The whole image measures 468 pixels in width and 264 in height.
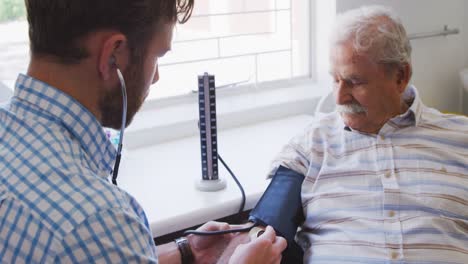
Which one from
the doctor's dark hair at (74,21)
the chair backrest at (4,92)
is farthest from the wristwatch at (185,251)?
the chair backrest at (4,92)

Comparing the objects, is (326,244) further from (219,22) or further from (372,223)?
(219,22)

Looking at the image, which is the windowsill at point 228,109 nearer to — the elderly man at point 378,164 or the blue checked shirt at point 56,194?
the elderly man at point 378,164

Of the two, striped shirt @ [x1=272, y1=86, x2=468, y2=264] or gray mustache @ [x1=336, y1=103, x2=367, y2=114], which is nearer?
striped shirt @ [x1=272, y1=86, x2=468, y2=264]

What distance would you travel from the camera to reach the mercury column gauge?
1523 mm

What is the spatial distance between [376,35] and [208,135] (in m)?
0.52

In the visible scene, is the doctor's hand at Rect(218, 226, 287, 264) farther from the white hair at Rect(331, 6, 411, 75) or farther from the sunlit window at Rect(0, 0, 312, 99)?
the sunlit window at Rect(0, 0, 312, 99)

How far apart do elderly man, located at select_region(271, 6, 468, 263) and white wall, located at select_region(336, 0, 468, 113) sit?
3.15 feet

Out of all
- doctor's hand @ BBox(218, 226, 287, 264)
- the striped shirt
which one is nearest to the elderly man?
the striped shirt

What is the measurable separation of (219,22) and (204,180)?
946 millimetres

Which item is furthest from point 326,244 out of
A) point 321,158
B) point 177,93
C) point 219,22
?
point 219,22

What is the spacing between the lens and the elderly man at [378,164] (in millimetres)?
1398

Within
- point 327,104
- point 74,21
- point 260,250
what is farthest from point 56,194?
point 327,104

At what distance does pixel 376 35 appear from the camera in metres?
1.52

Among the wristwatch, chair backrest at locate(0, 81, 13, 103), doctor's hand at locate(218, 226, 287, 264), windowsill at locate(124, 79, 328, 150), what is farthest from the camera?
windowsill at locate(124, 79, 328, 150)
